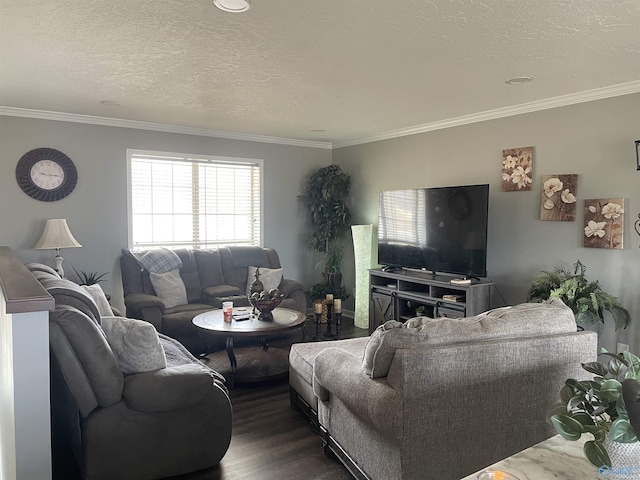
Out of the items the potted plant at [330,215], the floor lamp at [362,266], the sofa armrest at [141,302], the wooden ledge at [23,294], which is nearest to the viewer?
the wooden ledge at [23,294]

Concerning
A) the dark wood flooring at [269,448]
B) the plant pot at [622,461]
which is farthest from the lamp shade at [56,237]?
the plant pot at [622,461]

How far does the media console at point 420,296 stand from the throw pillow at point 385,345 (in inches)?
90.5

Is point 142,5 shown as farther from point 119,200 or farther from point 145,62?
point 119,200

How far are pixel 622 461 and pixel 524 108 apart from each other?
3.84m

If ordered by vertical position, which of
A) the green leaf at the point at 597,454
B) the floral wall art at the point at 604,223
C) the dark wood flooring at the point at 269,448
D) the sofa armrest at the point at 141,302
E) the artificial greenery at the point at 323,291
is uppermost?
the floral wall art at the point at 604,223

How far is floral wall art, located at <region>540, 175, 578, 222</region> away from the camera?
389 centimetres

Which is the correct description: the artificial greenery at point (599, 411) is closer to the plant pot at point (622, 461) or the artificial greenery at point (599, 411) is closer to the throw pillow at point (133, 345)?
the plant pot at point (622, 461)

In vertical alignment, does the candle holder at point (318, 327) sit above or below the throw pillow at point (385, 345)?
below

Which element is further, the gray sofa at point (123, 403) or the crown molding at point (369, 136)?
the crown molding at point (369, 136)

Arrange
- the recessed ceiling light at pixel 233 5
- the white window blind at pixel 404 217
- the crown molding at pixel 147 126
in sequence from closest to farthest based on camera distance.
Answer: the recessed ceiling light at pixel 233 5 → the crown molding at pixel 147 126 → the white window blind at pixel 404 217

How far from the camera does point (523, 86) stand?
357cm

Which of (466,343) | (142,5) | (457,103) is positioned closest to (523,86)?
(457,103)

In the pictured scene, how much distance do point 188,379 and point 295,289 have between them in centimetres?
281

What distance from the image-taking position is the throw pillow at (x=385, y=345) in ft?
6.64
